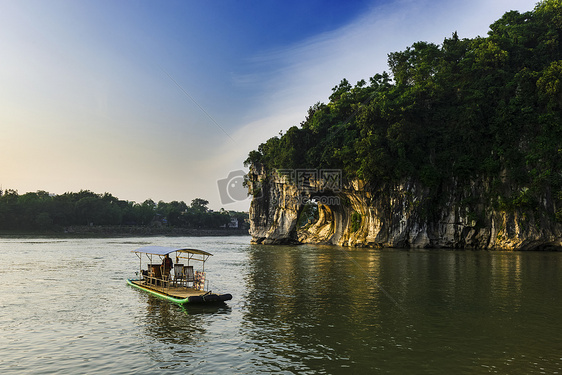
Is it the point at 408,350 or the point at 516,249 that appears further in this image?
the point at 516,249

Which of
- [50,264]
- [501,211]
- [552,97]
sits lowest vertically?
[50,264]

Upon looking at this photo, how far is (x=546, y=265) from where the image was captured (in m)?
31.2

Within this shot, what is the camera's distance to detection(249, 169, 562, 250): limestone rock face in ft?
152

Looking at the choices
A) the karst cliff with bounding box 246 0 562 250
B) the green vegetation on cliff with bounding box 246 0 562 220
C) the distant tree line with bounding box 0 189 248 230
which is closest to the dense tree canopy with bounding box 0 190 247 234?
the distant tree line with bounding box 0 189 248 230

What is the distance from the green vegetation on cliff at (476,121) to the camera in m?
46.2

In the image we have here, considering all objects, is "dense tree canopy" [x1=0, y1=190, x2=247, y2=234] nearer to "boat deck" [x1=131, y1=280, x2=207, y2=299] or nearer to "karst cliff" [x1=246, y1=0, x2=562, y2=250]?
"karst cliff" [x1=246, y1=0, x2=562, y2=250]

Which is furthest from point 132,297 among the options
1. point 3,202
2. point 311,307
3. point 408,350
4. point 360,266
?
point 3,202

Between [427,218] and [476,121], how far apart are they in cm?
1351

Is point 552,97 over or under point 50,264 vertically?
over

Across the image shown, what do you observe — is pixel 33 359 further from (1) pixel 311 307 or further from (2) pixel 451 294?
(2) pixel 451 294

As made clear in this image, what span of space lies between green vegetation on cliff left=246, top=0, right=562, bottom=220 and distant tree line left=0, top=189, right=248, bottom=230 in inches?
3021

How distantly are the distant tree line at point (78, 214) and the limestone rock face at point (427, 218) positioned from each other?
6788 cm

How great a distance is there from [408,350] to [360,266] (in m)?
22.2

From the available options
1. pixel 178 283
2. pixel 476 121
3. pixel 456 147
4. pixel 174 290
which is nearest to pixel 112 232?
pixel 456 147
